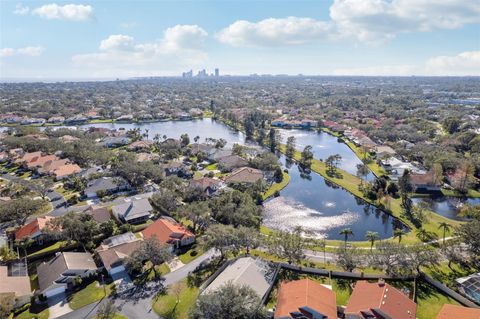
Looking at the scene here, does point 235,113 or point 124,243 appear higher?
point 235,113

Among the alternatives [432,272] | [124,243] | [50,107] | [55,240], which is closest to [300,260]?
[432,272]

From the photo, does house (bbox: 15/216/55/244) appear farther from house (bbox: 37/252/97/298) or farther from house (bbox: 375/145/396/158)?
house (bbox: 375/145/396/158)

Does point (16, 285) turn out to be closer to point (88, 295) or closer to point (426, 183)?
point (88, 295)

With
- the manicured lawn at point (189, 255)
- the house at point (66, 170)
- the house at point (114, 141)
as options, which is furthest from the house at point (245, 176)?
the house at point (114, 141)

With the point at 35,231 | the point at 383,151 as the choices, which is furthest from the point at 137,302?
the point at 383,151

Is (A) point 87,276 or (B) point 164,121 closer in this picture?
(A) point 87,276

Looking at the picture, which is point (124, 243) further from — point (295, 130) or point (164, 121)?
point (164, 121)

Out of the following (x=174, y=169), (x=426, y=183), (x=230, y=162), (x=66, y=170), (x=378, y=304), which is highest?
(x=230, y=162)

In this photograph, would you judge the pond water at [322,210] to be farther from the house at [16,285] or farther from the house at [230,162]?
the house at [16,285]
